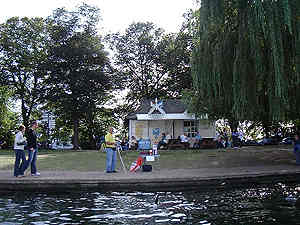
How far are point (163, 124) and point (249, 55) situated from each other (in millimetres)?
18748

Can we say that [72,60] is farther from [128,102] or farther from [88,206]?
[88,206]

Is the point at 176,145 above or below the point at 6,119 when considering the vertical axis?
below

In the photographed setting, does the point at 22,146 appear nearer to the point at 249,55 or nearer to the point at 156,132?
the point at 249,55

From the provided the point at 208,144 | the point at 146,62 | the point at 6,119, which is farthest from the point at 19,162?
the point at 146,62

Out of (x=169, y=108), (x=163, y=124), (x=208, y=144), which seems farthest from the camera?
(x=169, y=108)

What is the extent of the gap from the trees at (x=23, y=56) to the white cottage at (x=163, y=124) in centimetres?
1775

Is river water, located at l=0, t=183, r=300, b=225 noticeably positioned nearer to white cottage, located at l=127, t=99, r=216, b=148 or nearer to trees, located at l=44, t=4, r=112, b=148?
white cottage, located at l=127, t=99, r=216, b=148

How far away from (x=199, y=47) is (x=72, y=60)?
2833cm

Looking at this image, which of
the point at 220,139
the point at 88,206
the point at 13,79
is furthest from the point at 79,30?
the point at 88,206

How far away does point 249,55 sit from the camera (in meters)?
12.2

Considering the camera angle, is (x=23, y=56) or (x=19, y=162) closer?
(x=19, y=162)

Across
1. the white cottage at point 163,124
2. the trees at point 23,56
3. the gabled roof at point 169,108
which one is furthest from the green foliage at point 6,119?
the white cottage at point 163,124

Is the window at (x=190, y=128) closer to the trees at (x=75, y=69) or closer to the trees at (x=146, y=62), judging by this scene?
the trees at (x=75, y=69)

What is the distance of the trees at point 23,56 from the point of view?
1720 inches
